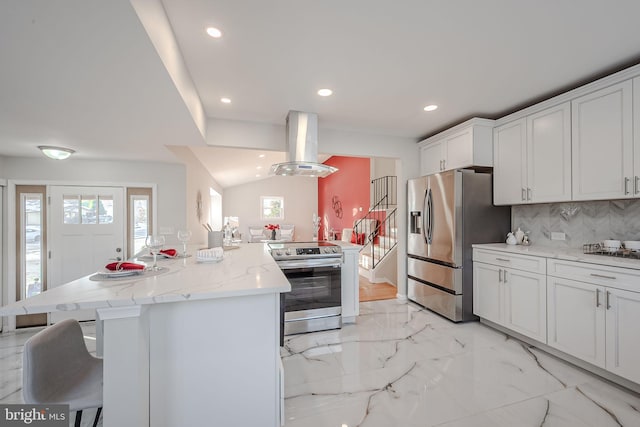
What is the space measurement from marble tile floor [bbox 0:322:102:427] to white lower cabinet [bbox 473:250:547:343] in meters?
3.44

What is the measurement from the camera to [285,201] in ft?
35.4

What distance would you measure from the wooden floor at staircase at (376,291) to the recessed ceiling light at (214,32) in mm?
3604

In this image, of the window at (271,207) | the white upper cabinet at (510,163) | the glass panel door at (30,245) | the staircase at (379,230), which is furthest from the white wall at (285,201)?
the white upper cabinet at (510,163)

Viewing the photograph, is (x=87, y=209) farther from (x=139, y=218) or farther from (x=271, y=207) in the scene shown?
(x=271, y=207)

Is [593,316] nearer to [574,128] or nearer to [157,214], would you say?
[574,128]

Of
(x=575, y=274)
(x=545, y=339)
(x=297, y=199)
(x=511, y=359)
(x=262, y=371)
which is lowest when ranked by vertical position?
→ (x=511, y=359)

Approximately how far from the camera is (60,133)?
258 cm

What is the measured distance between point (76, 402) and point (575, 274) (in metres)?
3.29

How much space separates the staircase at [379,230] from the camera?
5.27 meters

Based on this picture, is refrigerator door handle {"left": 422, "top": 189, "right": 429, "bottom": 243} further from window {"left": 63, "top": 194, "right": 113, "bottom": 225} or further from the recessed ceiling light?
window {"left": 63, "top": 194, "right": 113, "bottom": 225}

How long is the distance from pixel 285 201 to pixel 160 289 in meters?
9.54

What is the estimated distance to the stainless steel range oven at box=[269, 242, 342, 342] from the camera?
2930mm

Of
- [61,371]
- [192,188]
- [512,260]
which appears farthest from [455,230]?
[192,188]

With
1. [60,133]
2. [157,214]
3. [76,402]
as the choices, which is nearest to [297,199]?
[157,214]
